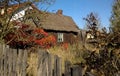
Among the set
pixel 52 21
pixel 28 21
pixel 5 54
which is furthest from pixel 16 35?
pixel 52 21

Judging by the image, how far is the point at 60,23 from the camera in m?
44.6

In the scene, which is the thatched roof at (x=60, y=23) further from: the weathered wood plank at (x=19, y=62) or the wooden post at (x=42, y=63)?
the wooden post at (x=42, y=63)

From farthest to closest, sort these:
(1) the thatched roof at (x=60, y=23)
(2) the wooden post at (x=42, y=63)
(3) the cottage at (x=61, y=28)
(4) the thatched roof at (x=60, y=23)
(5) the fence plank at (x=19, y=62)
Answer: (1) the thatched roof at (x=60, y=23)
(4) the thatched roof at (x=60, y=23)
(3) the cottage at (x=61, y=28)
(5) the fence plank at (x=19, y=62)
(2) the wooden post at (x=42, y=63)

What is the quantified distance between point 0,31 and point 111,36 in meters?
8.48

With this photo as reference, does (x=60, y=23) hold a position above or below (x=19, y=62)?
above

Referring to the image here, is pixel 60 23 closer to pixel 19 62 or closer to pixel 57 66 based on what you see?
pixel 19 62

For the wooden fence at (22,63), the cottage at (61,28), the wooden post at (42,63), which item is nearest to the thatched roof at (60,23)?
the cottage at (61,28)

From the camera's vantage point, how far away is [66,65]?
518 centimetres

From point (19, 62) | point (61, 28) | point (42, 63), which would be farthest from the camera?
point (61, 28)

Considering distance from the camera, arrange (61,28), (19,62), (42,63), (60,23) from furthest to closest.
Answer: (60,23)
(61,28)
(19,62)
(42,63)

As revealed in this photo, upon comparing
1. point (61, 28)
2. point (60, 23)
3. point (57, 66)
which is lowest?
point (57, 66)

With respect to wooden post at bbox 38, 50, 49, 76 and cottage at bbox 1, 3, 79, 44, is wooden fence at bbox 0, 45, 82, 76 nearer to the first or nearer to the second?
wooden post at bbox 38, 50, 49, 76

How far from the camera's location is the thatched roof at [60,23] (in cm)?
4150

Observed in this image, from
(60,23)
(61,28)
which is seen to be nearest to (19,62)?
(61,28)
